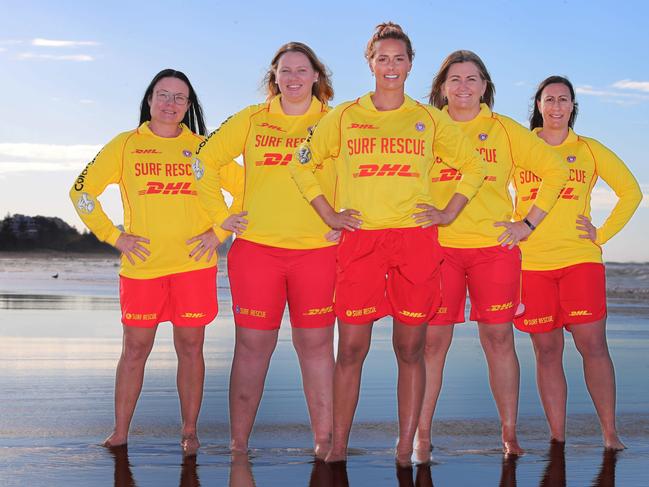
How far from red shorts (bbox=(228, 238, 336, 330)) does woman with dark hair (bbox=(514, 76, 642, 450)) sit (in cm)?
143

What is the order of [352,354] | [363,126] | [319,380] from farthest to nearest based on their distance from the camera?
1. [319,380]
2. [352,354]
3. [363,126]

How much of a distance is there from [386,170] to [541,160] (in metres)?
1.17

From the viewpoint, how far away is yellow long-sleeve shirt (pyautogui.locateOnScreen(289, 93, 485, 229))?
5.03m

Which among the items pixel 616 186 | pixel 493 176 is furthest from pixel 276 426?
pixel 616 186

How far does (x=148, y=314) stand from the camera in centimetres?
582

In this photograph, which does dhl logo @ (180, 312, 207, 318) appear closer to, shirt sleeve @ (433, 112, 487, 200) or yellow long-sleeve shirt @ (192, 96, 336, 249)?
yellow long-sleeve shirt @ (192, 96, 336, 249)

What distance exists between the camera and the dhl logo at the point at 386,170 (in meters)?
5.02

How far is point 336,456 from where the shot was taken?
17.4 feet

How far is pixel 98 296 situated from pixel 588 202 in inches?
550

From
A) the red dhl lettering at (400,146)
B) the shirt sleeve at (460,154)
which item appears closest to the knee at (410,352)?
the shirt sleeve at (460,154)

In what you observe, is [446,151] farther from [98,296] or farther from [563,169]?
[98,296]

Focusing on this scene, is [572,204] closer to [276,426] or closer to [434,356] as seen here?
[434,356]

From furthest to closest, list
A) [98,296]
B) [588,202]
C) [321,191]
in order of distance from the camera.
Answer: [98,296] < [588,202] < [321,191]

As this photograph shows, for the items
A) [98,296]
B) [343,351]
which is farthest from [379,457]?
[98,296]
